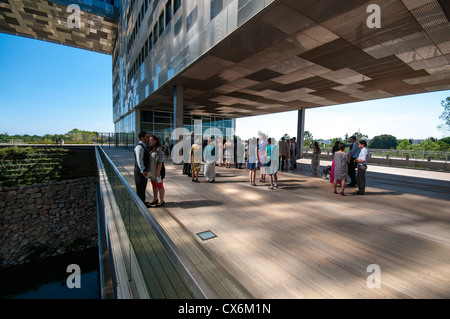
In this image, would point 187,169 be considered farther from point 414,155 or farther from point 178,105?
point 414,155

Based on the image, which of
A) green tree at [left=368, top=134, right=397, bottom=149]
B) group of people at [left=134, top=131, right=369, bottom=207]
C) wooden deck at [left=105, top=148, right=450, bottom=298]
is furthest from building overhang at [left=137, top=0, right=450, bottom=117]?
green tree at [left=368, top=134, right=397, bottom=149]

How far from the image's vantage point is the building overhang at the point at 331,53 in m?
5.78

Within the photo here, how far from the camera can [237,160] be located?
44.5 feet

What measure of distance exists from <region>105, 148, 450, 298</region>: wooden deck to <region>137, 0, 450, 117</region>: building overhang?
5.64m

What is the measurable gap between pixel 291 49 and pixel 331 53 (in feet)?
5.91

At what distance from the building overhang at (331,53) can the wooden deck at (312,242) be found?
564 centimetres

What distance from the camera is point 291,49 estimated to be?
26.5ft

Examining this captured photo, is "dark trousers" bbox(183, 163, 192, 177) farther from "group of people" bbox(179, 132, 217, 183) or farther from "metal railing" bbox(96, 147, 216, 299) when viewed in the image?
"metal railing" bbox(96, 147, 216, 299)

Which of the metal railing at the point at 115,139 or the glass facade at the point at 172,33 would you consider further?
the metal railing at the point at 115,139

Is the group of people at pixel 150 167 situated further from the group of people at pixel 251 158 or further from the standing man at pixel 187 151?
the standing man at pixel 187 151

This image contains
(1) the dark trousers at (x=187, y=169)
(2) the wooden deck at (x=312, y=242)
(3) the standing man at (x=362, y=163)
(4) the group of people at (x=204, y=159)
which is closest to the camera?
(2) the wooden deck at (x=312, y=242)

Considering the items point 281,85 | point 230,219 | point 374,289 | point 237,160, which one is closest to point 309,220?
point 230,219

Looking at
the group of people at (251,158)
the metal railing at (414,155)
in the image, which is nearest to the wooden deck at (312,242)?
the group of people at (251,158)

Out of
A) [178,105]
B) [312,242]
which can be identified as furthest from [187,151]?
[312,242]
